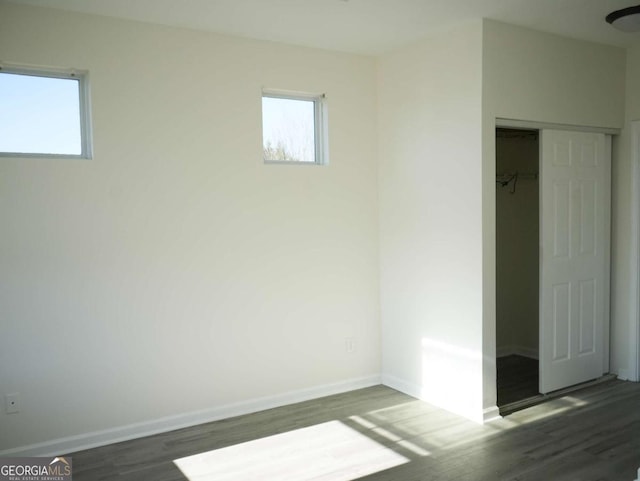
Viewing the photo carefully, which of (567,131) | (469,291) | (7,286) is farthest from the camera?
(567,131)

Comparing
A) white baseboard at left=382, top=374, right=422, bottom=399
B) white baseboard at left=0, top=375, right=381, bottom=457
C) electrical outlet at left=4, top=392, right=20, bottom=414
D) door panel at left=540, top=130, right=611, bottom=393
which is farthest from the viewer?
white baseboard at left=382, top=374, right=422, bottom=399

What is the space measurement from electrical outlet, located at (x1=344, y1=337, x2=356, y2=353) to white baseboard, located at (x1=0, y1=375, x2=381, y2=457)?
254 mm

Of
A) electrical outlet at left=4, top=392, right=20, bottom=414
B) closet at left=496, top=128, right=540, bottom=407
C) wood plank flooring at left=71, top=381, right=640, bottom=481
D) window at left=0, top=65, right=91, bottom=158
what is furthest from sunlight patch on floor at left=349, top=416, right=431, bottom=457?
window at left=0, top=65, right=91, bottom=158

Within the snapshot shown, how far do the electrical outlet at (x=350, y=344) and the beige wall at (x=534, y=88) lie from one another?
117 centimetres

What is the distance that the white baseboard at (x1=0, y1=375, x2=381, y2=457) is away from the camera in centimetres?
332

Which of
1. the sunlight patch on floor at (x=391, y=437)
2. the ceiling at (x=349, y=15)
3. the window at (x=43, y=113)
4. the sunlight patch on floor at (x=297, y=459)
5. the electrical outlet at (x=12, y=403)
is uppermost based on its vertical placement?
the ceiling at (x=349, y=15)

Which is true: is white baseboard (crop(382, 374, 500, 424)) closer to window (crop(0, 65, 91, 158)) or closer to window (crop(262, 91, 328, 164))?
window (crop(262, 91, 328, 164))

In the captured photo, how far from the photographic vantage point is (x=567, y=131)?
4168 millimetres

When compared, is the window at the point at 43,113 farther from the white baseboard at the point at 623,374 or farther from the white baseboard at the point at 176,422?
the white baseboard at the point at 623,374

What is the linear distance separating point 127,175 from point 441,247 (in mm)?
2263

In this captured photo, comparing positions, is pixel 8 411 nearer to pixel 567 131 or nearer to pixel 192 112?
pixel 192 112

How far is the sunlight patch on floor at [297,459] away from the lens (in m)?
3.03

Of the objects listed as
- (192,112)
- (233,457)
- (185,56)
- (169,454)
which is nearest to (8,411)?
(169,454)

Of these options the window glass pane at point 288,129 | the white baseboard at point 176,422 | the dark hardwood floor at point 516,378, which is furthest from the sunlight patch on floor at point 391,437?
the window glass pane at point 288,129
